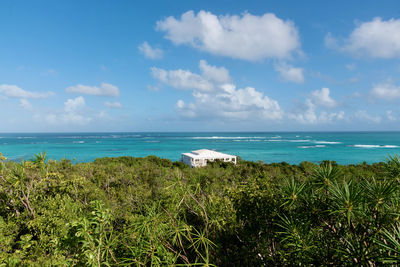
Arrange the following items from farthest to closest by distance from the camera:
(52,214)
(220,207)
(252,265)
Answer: (52,214) → (220,207) → (252,265)

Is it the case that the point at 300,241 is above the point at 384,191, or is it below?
below

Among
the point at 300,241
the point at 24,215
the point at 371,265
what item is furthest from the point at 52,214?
the point at 371,265

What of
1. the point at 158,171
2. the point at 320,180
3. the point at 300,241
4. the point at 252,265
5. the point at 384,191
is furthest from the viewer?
the point at 158,171

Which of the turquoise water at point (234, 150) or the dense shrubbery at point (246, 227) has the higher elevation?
the dense shrubbery at point (246, 227)

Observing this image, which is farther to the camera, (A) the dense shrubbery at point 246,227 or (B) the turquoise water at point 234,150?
(B) the turquoise water at point 234,150

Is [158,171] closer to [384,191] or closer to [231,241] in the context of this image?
[231,241]

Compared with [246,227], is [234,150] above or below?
below

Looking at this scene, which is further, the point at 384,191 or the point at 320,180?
the point at 320,180

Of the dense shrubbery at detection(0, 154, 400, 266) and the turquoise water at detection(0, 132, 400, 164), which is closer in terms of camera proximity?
the dense shrubbery at detection(0, 154, 400, 266)

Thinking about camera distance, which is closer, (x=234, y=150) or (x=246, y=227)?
(x=246, y=227)

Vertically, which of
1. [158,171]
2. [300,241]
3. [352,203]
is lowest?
[158,171]

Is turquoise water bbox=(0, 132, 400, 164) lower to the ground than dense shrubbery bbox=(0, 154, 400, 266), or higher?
lower

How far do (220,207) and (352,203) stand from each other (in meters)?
4.23

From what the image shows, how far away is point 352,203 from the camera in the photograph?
10.8 ft
